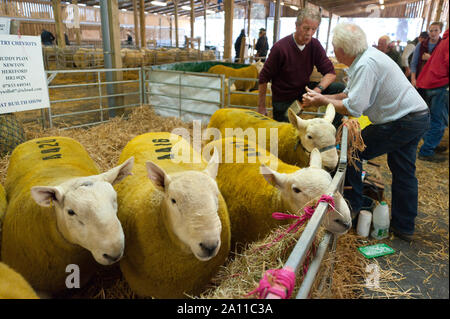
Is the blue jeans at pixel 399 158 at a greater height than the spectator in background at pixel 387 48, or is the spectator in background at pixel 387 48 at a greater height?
the spectator in background at pixel 387 48

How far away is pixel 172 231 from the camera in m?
1.79

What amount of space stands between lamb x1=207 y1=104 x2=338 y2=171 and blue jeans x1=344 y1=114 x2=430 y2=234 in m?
0.29

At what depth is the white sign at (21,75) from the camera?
3.34 meters

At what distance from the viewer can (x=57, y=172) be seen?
2232 mm

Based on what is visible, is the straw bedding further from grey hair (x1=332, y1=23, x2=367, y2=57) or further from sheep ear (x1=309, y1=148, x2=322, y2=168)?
grey hair (x1=332, y1=23, x2=367, y2=57)

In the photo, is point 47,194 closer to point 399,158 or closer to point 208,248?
point 208,248

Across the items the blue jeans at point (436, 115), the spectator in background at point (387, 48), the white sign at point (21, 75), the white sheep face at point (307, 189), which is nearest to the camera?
the white sheep face at point (307, 189)

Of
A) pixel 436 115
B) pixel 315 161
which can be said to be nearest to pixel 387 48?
pixel 436 115

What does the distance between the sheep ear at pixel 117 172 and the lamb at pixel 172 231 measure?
0.49ft

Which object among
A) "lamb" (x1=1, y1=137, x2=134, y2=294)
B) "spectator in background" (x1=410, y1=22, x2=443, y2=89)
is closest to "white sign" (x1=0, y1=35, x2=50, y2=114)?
"lamb" (x1=1, y1=137, x2=134, y2=294)

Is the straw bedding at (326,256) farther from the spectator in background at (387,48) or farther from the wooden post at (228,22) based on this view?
the wooden post at (228,22)

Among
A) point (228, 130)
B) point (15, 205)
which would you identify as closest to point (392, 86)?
point (228, 130)

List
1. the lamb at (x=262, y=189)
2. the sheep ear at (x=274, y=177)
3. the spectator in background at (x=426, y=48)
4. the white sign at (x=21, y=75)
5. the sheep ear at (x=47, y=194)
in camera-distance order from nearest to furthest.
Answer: the sheep ear at (x=47, y=194)
the lamb at (x=262, y=189)
the sheep ear at (x=274, y=177)
the white sign at (x=21, y=75)
the spectator in background at (x=426, y=48)

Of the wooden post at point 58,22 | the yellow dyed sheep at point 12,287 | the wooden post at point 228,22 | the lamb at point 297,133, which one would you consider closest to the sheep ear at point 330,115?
the lamb at point 297,133
